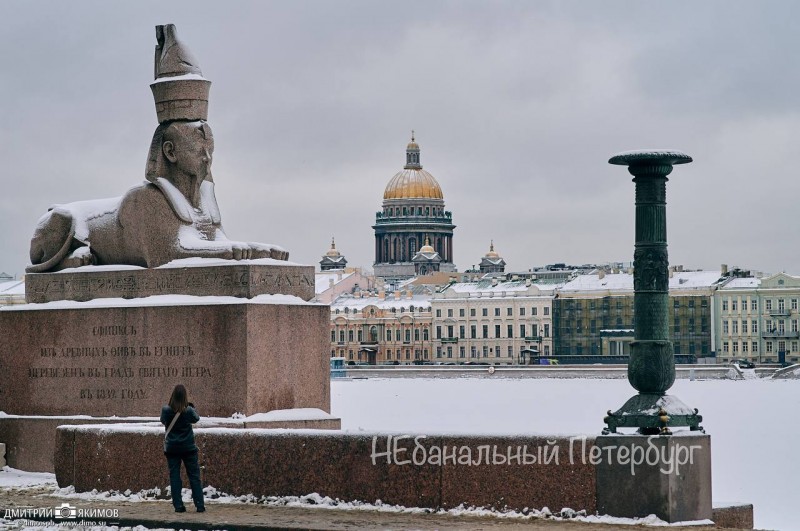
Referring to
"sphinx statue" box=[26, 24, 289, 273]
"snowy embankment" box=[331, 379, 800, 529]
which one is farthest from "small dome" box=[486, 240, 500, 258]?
"sphinx statue" box=[26, 24, 289, 273]

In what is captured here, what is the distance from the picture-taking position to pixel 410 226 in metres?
137

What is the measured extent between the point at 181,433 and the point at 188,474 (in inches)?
9.9

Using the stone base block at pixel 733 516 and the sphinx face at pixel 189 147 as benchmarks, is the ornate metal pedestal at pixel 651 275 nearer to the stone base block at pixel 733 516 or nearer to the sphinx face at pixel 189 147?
the stone base block at pixel 733 516

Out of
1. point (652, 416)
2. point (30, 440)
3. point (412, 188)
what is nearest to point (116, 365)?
point (30, 440)

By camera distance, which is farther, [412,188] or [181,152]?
[412,188]

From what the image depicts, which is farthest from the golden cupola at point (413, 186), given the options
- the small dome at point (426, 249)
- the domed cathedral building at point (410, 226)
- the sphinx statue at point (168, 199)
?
the sphinx statue at point (168, 199)

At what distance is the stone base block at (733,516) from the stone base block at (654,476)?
236 mm

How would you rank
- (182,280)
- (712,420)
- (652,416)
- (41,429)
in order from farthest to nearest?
1. (712,420)
2. (41,429)
3. (182,280)
4. (652,416)

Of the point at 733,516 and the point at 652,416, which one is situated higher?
the point at 652,416

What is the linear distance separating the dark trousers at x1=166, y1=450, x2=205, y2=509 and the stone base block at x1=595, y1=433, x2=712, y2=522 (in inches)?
94.4

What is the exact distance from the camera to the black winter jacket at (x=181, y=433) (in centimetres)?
959

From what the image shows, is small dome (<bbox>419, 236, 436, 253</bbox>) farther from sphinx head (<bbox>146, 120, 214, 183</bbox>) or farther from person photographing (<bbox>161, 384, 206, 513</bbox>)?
person photographing (<bbox>161, 384, 206, 513</bbox>)

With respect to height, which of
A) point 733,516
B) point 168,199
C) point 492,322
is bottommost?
point 733,516

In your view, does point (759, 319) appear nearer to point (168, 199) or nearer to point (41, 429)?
point (168, 199)
